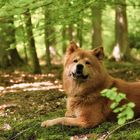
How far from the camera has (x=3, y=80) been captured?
48.6 feet

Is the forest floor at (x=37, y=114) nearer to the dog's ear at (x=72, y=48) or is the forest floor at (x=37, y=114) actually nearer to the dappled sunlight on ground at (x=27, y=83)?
the dappled sunlight on ground at (x=27, y=83)

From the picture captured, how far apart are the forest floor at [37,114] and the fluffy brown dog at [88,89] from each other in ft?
0.56

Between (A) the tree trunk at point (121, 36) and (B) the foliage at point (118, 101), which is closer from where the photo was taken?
(B) the foliage at point (118, 101)

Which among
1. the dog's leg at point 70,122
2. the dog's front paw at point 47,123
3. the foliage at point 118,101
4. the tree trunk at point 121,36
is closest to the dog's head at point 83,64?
the dog's leg at point 70,122

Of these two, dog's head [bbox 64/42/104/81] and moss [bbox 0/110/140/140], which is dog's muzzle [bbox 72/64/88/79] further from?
moss [bbox 0/110/140/140]

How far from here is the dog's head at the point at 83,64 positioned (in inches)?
258

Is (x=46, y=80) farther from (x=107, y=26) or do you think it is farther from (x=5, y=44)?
(x=107, y=26)

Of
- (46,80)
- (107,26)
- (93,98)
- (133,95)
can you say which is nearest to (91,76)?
(93,98)

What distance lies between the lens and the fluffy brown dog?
6570 mm

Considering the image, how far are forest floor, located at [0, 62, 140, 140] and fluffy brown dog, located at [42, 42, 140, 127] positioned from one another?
0.17 meters

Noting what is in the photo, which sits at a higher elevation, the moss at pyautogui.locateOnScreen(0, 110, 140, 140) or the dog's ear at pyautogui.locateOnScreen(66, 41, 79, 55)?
the dog's ear at pyautogui.locateOnScreen(66, 41, 79, 55)

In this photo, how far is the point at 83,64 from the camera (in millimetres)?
6543

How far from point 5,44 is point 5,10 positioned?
11.0m

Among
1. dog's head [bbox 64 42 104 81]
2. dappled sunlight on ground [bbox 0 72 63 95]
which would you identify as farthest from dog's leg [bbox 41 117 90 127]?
dappled sunlight on ground [bbox 0 72 63 95]
